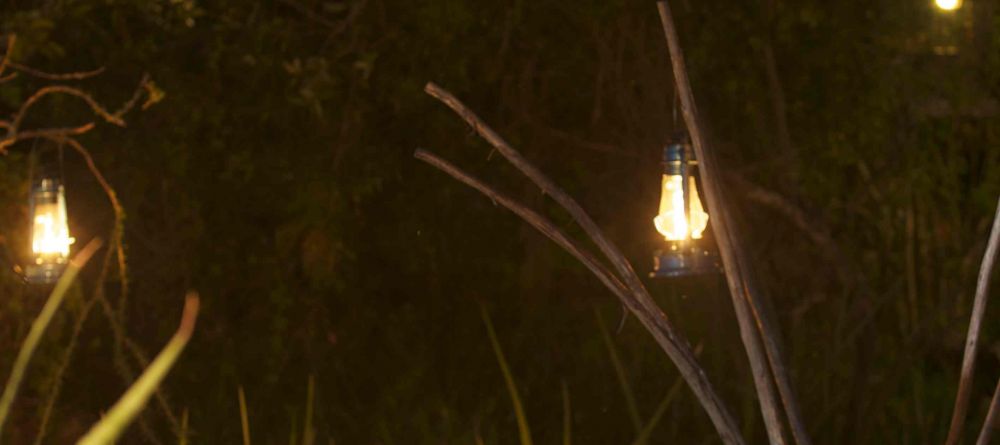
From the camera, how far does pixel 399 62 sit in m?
4.74

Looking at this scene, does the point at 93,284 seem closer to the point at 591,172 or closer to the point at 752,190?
the point at 591,172

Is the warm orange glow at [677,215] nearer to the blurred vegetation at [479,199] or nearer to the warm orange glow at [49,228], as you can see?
the blurred vegetation at [479,199]

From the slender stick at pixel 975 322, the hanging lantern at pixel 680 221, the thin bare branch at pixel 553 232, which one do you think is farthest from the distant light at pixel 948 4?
the thin bare branch at pixel 553 232

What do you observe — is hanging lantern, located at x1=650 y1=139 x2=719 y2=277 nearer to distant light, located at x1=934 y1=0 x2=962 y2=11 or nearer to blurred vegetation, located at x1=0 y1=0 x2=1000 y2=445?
blurred vegetation, located at x1=0 y1=0 x2=1000 y2=445

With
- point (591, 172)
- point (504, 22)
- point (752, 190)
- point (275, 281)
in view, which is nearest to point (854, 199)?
point (752, 190)

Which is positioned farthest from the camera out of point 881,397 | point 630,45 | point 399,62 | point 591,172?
point 591,172

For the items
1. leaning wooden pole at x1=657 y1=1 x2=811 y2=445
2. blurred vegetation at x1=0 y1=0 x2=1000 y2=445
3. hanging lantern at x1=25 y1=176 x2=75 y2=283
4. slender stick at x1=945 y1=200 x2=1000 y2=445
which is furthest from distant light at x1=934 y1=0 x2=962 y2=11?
hanging lantern at x1=25 y1=176 x2=75 y2=283

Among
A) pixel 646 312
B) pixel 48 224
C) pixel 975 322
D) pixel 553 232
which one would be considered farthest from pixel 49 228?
pixel 975 322

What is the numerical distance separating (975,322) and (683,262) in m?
1.12

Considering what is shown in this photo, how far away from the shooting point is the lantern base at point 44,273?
4047 millimetres

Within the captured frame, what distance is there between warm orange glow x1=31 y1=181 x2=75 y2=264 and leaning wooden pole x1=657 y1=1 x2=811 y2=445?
2122 mm

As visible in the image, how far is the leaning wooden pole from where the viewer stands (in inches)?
102

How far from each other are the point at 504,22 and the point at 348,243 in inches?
32.9

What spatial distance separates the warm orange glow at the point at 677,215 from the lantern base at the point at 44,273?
1.53m
